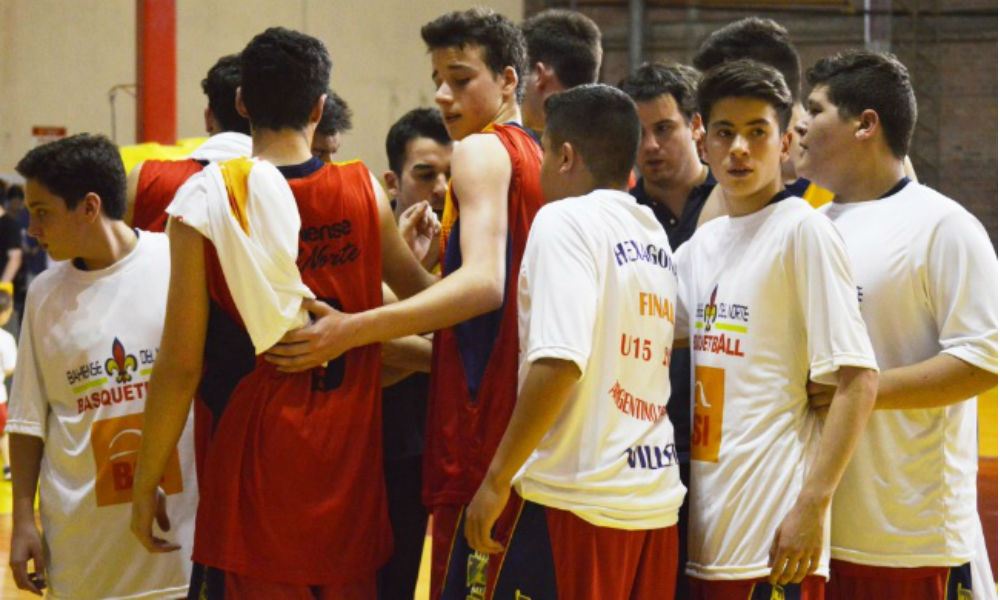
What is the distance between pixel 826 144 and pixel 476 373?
3.27 feet

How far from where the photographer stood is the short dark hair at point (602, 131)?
273 centimetres

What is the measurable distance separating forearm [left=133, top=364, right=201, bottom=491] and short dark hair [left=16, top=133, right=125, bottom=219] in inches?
26.0

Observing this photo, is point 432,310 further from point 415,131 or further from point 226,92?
point 415,131

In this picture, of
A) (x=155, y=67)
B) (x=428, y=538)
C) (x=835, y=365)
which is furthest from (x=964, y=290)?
(x=155, y=67)

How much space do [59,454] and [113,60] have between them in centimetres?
1072

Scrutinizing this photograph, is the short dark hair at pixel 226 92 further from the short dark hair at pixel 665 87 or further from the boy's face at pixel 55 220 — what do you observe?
the short dark hair at pixel 665 87

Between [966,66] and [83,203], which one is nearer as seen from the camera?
[83,203]

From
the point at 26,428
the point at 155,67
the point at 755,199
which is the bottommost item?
the point at 26,428

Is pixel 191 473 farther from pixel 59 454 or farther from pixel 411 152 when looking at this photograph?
pixel 411 152

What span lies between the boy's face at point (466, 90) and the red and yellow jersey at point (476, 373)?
0.13 m

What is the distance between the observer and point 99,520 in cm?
308

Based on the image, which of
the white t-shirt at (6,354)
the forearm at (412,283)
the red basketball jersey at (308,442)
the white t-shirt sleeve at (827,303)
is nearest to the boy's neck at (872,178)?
the white t-shirt sleeve at (827,303)

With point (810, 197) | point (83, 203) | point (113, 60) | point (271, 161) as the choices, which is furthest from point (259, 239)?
point (113, 60)

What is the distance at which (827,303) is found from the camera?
2549 millimetres
